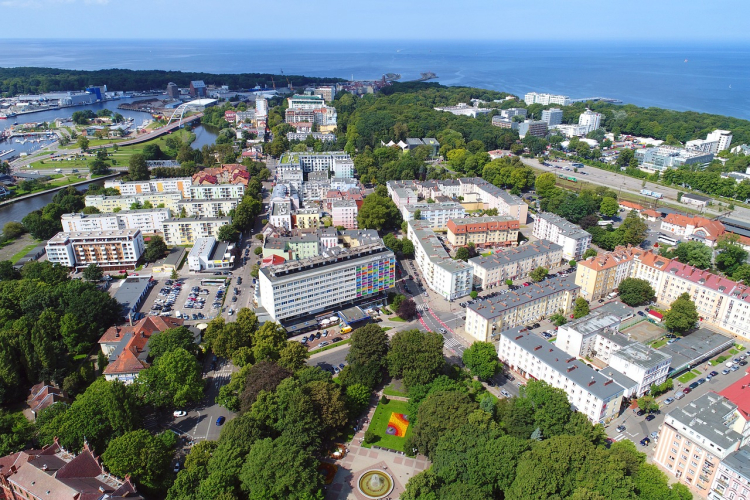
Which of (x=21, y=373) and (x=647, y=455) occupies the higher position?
(x=21, y=373)

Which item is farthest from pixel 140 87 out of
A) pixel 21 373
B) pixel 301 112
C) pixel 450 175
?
pixel 21 373

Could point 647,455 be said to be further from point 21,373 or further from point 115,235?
point 115,235

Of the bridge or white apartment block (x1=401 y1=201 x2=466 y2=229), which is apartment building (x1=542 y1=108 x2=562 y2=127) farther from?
the bridge

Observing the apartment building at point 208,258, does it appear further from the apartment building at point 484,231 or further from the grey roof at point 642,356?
the grey roof at point 642,356

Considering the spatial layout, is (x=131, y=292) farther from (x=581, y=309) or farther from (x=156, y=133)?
(x=156, y=133)

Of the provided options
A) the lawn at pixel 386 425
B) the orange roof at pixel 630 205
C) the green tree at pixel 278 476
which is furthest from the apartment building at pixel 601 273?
the green tree at pixel 278 476

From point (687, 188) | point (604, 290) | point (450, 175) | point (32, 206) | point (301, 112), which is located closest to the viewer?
point (604, 290)
